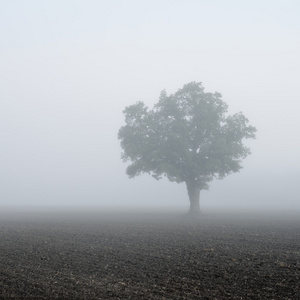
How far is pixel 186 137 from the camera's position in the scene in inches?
2461

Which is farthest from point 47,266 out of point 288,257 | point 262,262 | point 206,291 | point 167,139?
point 167,139

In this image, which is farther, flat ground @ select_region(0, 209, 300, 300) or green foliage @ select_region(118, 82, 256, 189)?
green foliage @ select_region(118, 82, 256, 189)

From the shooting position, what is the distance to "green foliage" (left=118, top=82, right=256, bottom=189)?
204ft

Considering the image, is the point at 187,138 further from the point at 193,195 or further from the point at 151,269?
the point at 151,269

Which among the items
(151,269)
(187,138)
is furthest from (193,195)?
(151,269)

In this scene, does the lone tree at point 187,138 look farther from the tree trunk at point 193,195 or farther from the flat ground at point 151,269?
the flat ground at point 151,269

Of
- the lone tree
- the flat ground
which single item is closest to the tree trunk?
the lone tree

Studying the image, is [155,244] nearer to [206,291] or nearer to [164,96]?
[206,291]

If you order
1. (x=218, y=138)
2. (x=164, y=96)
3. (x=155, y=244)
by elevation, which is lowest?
(x=155, y=244)

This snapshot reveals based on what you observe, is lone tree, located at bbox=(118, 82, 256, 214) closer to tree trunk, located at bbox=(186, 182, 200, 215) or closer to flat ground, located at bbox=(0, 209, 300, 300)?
tree trunk, located at bbox=(186, 182, 200, 215)

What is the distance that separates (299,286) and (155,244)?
13446mm

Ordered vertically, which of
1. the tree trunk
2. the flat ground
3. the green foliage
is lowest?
the flat ground

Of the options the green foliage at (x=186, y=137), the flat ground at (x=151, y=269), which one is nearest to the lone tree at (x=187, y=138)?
the green foliage at (x=186, y=137)

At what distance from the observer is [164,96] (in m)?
66.4
